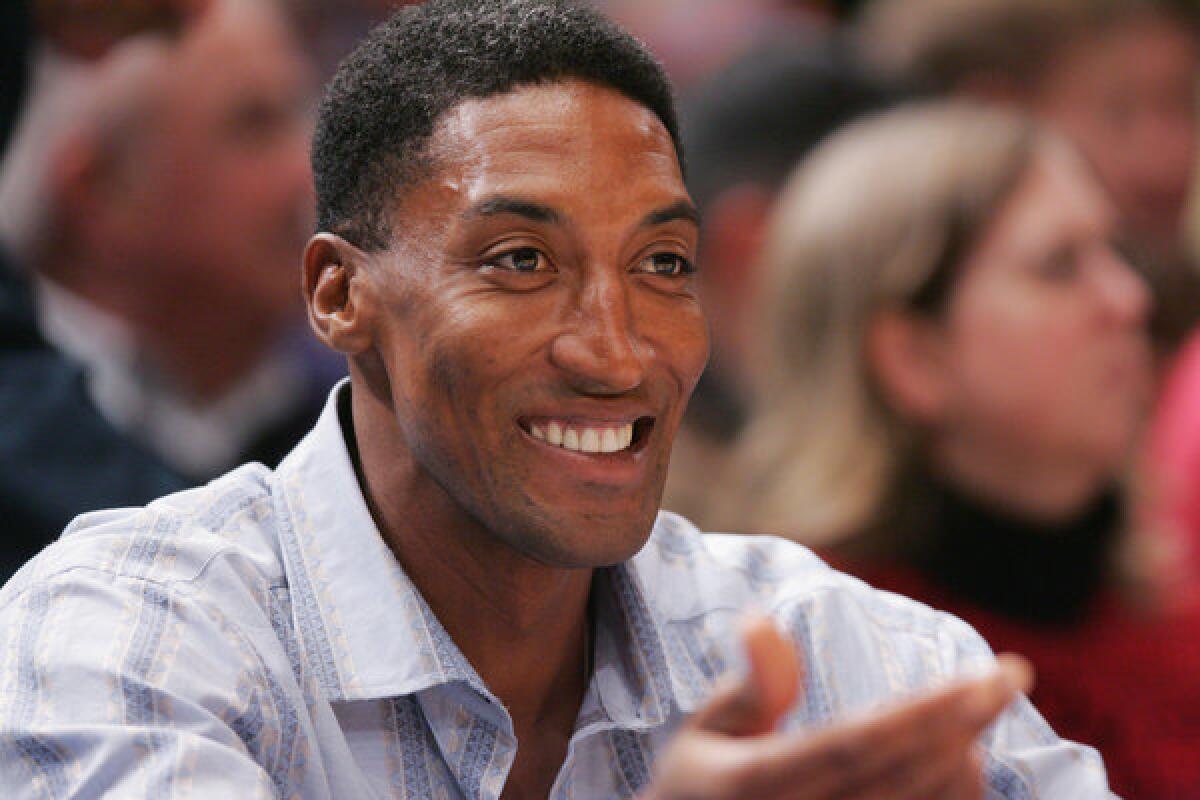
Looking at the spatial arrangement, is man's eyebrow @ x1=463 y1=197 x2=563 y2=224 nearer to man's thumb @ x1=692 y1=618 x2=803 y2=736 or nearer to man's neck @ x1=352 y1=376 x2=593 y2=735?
man's neck @ x1=352 y1=376 x2=593 y2=735

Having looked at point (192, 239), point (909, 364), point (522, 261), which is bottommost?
point (192, 239)

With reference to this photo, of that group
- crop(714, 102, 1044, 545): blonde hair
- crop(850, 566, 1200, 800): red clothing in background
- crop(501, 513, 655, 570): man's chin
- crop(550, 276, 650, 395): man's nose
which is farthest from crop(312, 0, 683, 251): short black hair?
crop(850, 566, 1200, 800): red clothing in background

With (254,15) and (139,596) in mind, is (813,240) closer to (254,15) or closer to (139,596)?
(254,15)

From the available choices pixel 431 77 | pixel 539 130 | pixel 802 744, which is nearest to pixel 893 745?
pixel 802 744

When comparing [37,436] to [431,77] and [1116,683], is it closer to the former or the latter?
[431,77]

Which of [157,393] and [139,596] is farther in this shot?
[157,393]

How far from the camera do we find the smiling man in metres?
1.63

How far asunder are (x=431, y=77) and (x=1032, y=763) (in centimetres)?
96

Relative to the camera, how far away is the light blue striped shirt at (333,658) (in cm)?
155

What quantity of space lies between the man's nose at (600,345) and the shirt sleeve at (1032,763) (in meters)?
0.56

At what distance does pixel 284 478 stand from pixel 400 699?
28 centimetres

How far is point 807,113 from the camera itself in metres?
4.32

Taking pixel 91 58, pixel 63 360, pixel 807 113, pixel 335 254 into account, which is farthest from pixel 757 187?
pixel 335 254

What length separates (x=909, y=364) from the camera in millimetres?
3018
